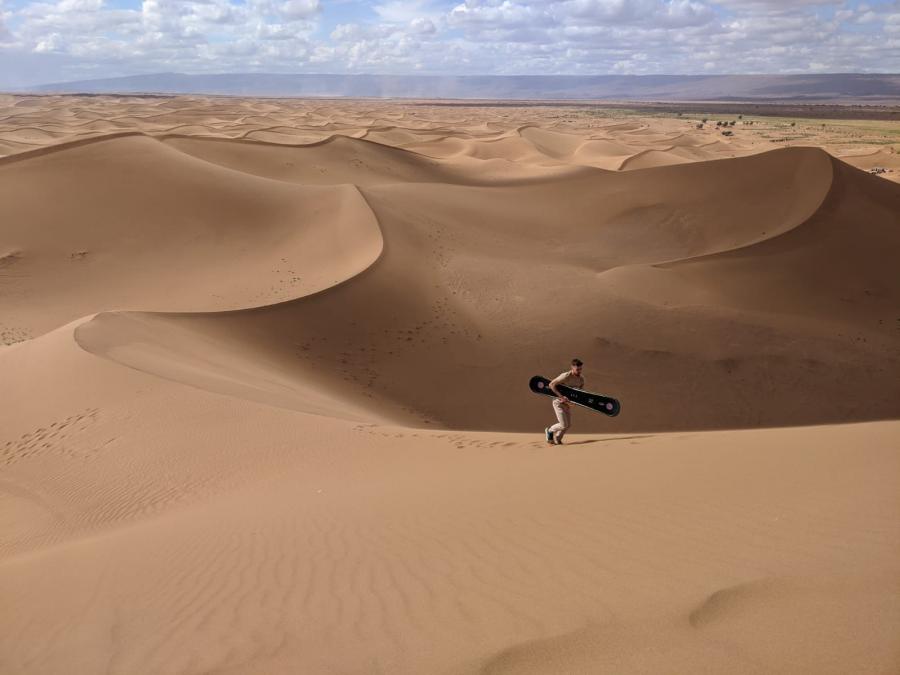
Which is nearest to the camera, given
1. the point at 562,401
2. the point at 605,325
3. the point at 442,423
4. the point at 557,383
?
the point at 557,383

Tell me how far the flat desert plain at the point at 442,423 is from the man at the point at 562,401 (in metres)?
0.36

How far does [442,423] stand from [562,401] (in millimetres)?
4511

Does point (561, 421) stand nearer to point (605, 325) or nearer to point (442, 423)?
point (442, 423)

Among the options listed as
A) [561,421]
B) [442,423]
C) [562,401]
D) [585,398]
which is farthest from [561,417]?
[442,423]

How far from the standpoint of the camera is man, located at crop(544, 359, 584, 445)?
8.15 meters

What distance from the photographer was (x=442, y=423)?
12.6m

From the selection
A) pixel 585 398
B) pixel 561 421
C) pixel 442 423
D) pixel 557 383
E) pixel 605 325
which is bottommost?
pixel 442 423

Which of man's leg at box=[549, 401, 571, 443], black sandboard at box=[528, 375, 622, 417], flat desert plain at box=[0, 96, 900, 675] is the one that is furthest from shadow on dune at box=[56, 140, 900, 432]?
man's leg at box=[549, 401, 571, 443]

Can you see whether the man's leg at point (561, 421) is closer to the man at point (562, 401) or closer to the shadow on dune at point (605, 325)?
the man at point (562, 401)

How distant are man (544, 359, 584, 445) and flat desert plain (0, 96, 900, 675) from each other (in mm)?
360

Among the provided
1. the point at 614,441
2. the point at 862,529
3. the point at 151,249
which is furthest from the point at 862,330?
the point at 151,249

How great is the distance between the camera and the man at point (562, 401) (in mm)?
8148

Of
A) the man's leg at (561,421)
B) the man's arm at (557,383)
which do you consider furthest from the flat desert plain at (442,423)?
the man's arm at (557,383)

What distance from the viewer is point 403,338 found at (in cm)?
1536
